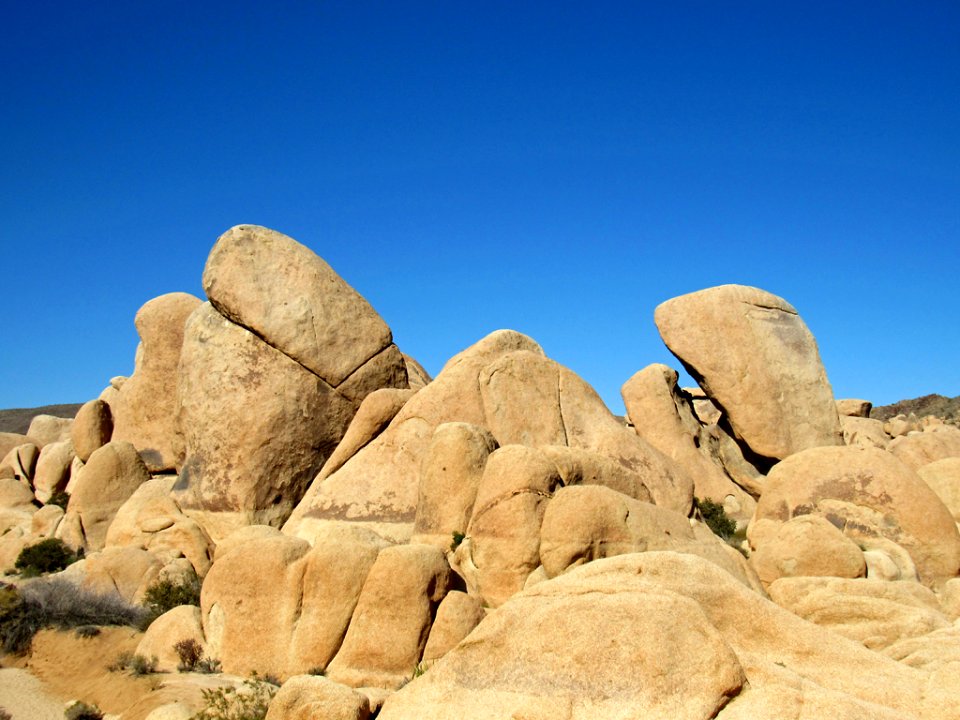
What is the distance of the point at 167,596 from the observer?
45.3ft

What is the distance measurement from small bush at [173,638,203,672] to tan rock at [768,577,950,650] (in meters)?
7.79

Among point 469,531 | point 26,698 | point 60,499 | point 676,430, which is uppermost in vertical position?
point 676,430

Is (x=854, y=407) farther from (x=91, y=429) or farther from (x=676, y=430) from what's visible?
A: (x=91, y=429)

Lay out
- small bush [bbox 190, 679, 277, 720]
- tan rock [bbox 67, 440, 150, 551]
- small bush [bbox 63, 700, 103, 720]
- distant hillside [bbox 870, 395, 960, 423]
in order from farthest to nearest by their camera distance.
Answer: distant hillside [bbox 870, 395, 960, 423] → tan rock [bbox 67, 440, 150, 551] → small bush [bbox 63, 700, 103, 720] → small bush [bbox 190, 679, 277, 720]

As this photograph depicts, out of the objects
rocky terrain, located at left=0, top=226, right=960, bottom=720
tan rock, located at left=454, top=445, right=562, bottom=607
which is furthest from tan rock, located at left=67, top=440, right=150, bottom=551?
tan rock, located at left=454, top=445, right=562, bottom=607

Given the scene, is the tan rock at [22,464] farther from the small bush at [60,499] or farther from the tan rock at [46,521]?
the tan rock at [46,521]

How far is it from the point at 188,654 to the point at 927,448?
18.7m

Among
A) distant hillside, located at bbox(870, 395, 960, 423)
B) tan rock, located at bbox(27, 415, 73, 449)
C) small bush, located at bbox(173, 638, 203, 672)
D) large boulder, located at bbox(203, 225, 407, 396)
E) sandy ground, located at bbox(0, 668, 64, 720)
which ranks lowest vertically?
sandy ground, located at bbox(0, 668, 64, 720)

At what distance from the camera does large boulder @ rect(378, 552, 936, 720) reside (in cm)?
692

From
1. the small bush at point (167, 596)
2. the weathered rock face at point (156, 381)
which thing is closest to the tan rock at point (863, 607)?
the small bush at point (167, 596)

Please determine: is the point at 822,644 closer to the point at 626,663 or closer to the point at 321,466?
the point at 626,663

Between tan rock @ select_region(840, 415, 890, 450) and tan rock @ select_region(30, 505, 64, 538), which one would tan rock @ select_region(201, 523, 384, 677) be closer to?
tan rock @ select_region(30, 505, 64, 538)

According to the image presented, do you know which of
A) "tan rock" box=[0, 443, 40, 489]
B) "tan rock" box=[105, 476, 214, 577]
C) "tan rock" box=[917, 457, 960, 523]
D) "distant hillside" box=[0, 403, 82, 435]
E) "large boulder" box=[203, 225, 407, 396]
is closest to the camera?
"tan rock" box=[105, 476, 214, 577]

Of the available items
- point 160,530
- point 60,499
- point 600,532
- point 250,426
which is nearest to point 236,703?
point 600,532
